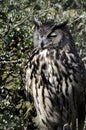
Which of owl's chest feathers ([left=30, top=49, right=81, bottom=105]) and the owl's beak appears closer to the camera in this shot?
owl's chest feathers ([left=30, top=49, right=81, bottom=105])

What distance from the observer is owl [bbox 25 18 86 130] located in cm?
552

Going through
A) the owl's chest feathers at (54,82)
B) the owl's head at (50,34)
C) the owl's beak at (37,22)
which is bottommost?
the owl's chest feathers at (54,82)

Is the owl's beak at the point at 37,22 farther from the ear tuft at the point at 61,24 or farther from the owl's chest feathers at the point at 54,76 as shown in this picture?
the owl's chest feathers at the point at 54,76

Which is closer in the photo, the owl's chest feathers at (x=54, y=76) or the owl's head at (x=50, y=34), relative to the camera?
the owl's chest feathers at (x=54, y=76)

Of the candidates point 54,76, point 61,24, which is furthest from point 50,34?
point 54,76

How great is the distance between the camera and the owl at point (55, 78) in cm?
552

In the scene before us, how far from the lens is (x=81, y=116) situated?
19.0 feet

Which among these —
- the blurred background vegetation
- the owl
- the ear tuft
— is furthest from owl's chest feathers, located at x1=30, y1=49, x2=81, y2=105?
the ear tuft

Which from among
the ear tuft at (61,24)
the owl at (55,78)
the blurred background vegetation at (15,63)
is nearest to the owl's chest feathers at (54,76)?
the owl at (55,78)

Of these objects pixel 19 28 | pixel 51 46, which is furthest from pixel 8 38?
pixel 51 46

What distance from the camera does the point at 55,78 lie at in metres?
5.50

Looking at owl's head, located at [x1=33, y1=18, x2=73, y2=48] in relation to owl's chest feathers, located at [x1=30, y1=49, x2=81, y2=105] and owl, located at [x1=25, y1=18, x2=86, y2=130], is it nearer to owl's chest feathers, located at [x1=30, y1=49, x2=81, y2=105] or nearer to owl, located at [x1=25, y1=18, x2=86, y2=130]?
owl, located at [x1=25, y1=18, x2=86, y2=130]

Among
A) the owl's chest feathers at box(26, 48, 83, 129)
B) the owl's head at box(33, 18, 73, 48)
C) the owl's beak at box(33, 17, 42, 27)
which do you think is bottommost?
the owl's chest feathers at box(26, 48, 83, 129)

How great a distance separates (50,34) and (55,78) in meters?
0.48
